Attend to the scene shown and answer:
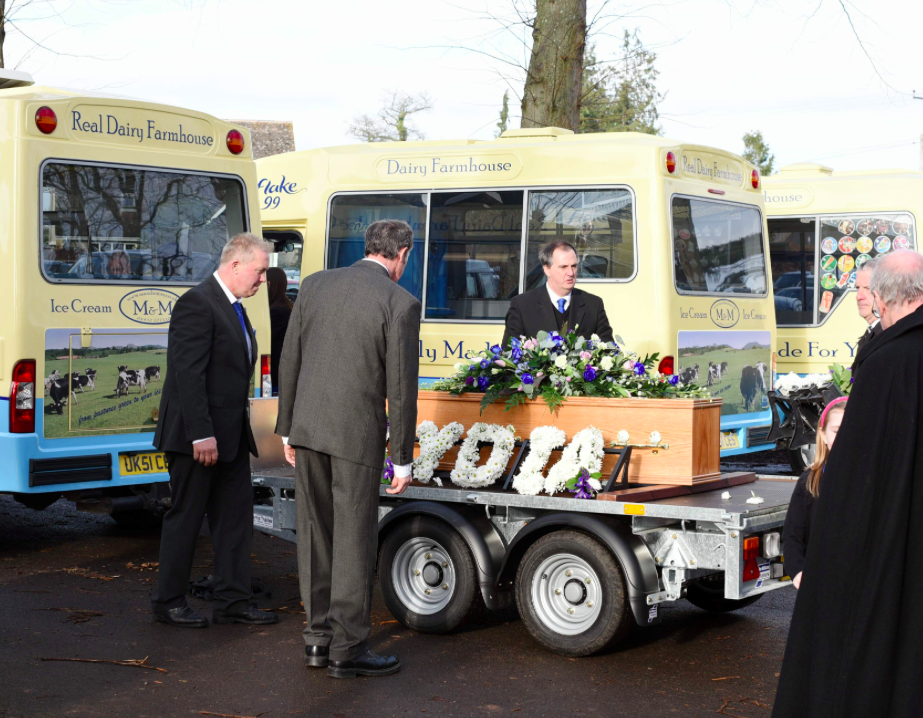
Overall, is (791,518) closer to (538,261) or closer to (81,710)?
(81,710)

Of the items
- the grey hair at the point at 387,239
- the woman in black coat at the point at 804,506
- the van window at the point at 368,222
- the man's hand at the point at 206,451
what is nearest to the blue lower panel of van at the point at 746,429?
the van window at the point at 368,222

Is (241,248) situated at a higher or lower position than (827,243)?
lower

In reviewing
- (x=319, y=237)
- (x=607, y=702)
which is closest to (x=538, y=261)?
(x=319, y=237)

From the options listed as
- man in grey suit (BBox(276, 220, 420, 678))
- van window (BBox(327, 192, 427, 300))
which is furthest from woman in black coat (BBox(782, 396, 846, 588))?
van window (BBox(327, 192, 427, 300))

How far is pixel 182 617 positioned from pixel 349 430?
176 centimetres

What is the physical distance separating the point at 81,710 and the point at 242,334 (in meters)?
2.27

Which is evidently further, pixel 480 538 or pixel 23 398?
pixel 23 398

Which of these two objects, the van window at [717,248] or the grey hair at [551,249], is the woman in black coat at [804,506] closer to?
the grey hair at [551,249]

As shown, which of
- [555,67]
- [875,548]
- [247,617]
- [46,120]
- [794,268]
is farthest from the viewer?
[794,268]

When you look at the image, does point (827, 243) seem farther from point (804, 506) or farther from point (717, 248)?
point (804, 506)

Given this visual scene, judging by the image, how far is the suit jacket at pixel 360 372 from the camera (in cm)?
546

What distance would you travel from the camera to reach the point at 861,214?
13.5 meters

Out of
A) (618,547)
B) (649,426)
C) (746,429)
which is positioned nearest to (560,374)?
(649,426)

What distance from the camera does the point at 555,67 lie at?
1348 cm
